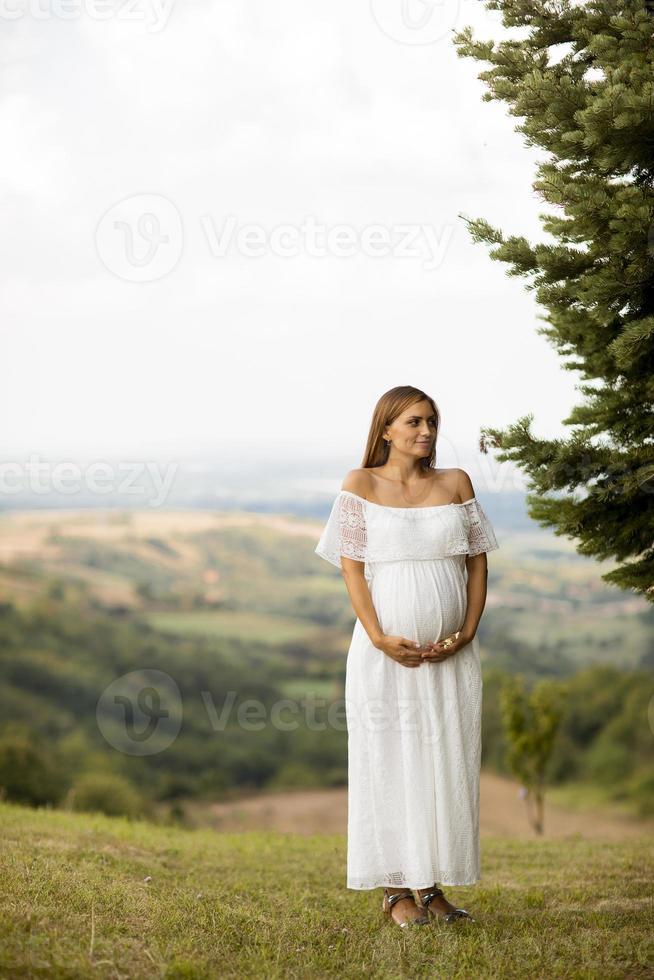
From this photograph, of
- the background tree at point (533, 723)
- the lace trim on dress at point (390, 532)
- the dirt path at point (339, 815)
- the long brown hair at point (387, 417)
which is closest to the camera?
the lace trim on dress at point (390, 532)

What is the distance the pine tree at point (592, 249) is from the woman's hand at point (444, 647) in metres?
0.97

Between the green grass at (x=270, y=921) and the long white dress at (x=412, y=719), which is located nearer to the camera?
the green grass at (x=270, y=921)

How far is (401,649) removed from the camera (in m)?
3.92

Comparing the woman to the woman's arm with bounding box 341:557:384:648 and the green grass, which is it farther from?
the green grass

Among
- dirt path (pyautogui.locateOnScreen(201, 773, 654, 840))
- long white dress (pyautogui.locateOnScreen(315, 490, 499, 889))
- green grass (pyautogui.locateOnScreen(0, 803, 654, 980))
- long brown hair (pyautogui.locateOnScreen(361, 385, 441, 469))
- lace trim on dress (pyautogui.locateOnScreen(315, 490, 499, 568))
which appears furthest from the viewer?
dirt path (pyautogui.locateOnScreen(201, 773, 654, 840))

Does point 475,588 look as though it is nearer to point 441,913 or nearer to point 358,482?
point 358,482

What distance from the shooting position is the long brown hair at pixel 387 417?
4164mm

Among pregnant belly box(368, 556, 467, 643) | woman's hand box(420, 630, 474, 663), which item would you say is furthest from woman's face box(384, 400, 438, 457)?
woman's hand box(420, 630, 474, 663)

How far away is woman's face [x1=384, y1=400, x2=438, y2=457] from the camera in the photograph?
415 cm

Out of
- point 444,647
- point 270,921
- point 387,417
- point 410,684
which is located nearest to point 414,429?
point 387,417

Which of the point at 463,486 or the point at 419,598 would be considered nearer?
the point at 419,598

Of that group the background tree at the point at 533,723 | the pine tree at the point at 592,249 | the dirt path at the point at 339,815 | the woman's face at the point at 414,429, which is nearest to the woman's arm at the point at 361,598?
the woman's face at the point at 414,429

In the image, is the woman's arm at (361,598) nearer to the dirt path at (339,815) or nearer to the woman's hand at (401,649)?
the woman's hand at (401,649)

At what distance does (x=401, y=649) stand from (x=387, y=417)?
39.3 inches
